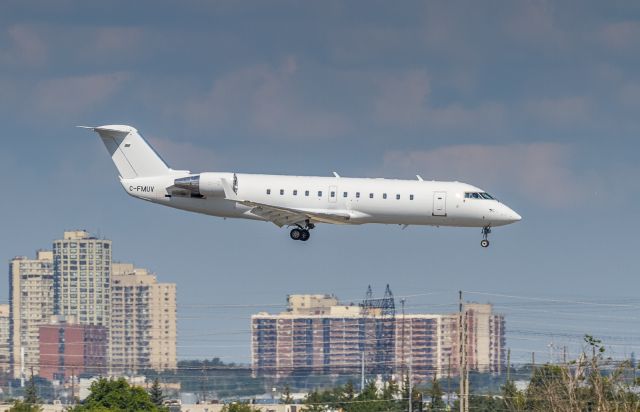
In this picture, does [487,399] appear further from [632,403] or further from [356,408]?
[632,403]

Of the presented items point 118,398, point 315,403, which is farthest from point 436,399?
point 118,398

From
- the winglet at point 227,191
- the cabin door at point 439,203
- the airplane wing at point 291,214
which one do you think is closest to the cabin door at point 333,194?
the airplane wing at point 291,214

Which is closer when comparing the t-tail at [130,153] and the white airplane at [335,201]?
the white airplane at [335,201]

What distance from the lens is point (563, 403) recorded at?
8419 cm

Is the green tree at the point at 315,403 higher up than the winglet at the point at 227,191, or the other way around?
the winglet at the point at 227,191

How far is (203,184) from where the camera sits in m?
78.1

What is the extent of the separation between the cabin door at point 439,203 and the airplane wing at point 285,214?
14.7 feet

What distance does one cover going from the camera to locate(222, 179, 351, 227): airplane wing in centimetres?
7694

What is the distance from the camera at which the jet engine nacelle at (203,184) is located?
7800cm

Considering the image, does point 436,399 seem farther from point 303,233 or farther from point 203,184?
point 203,184

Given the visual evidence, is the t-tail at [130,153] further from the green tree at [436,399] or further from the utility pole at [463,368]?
the green tree at [436,399]

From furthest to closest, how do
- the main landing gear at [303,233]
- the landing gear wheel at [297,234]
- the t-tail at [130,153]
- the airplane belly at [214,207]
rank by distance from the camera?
1. the t-tail at [130,153]
2. the landing gear wheel at [297,234]
3. the main landing gear at [303,233]
4. the airplane belly at [214,207]

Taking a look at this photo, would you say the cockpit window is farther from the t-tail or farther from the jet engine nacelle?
the t-tail

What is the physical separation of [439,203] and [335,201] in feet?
17.6
